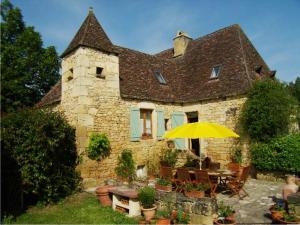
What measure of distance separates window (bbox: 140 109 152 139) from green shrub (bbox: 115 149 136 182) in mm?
1569

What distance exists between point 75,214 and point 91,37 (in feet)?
22.5

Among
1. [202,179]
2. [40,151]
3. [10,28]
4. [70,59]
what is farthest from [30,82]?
[202,179]

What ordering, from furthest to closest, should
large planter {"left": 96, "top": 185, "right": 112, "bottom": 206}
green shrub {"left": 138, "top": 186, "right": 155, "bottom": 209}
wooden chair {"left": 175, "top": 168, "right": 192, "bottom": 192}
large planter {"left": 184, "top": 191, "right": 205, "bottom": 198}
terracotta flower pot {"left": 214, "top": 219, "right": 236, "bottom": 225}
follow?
large planter {"left": 96, "top": 185, "right": 112, "bottom": 206} → wooden chair {"left": 175, "top": 168, "right": 192, "bottom": 192} → green shrub {"left": 138, "top": 186, "right": 155, "bottom": 209} → large planter {"left": 184, "top": 191, "right": 205, "bottom": 198} → terracotta flower pot {"left": 214, "top": 219, "right": 236, "bottom": 225}

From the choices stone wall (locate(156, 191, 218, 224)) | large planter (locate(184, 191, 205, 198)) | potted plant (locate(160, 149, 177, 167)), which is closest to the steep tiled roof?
potted plant (locate(160, 149, 177, 167))

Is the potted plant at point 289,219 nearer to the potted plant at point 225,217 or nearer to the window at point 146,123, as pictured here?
the potted plant at point 225,217

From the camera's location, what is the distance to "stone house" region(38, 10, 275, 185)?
34.2ft

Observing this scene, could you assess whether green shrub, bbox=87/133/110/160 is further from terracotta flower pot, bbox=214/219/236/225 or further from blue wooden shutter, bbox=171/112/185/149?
terracotta flower pot, bbox=214/219/236/225

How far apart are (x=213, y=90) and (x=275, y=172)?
4.64 m

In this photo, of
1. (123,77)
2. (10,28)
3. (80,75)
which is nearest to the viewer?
(80,75)

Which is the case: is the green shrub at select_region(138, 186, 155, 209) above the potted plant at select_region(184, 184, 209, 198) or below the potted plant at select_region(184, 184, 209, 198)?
below

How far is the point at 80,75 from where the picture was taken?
33.7ft

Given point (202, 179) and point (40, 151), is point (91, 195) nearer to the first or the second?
point (40, 151)

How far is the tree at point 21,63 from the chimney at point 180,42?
994 cm

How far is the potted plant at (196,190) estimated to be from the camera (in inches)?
265
